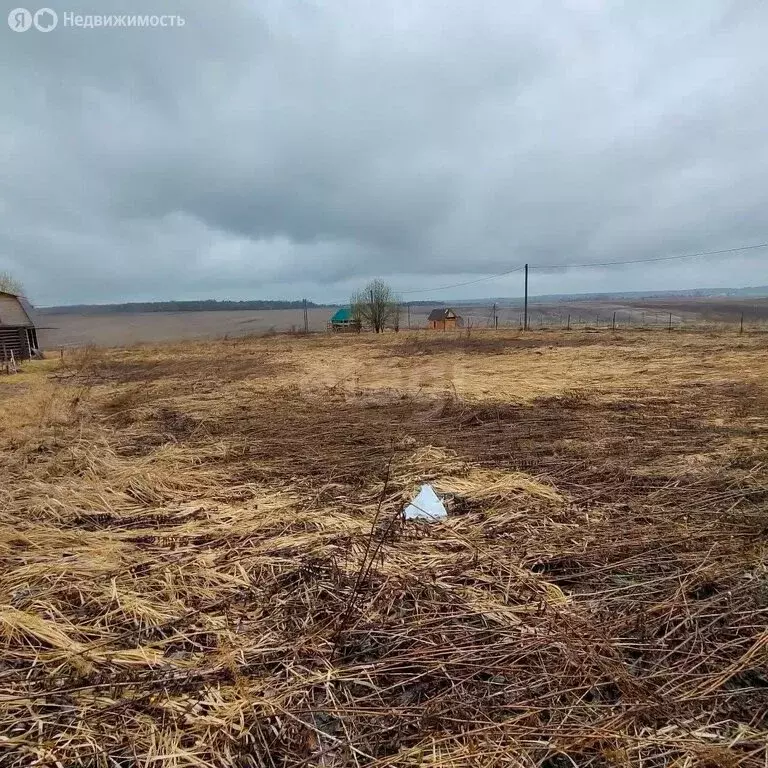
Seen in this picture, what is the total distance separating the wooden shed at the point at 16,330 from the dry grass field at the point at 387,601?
19518mm

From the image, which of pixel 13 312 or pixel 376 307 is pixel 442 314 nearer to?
pixel 376 307

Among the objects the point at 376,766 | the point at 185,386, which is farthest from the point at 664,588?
the point at 185,386

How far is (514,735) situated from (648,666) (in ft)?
2.95

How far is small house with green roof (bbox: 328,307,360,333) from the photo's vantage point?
4849 cm

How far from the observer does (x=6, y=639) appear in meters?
2.51

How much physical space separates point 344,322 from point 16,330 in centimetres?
3270

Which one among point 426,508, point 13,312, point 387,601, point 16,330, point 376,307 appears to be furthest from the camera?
point 376,307

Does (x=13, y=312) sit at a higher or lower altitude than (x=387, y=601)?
higher

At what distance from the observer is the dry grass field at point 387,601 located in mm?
1933

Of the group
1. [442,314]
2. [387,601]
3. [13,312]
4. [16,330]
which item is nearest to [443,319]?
[442,314]

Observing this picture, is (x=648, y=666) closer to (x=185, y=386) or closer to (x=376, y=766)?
(x=376, y=766)

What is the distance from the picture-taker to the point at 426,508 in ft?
13.3

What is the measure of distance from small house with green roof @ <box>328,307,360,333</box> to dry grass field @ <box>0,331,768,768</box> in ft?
139

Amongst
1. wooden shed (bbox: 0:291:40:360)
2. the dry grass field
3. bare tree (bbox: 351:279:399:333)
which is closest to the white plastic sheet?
the dry grass field
